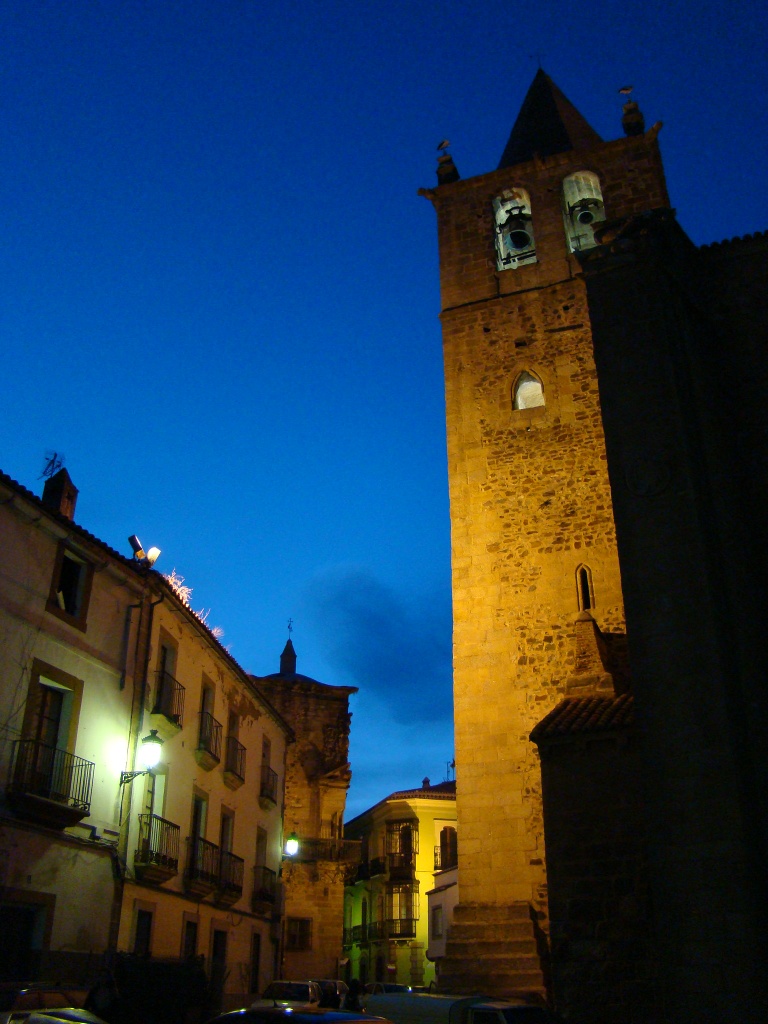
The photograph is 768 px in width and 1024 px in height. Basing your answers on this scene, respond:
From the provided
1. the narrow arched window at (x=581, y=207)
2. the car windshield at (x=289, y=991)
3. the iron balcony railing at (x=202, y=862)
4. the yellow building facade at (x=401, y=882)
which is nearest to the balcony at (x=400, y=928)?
the yellow building facade at (x=401, y=882)

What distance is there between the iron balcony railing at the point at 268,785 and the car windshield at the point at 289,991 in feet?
19.4

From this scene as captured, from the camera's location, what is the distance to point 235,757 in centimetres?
1873

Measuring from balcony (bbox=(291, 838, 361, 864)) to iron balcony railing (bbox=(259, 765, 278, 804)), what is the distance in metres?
6.56

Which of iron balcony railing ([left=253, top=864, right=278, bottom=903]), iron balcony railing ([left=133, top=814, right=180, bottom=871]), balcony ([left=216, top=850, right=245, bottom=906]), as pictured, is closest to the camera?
iron balcony railing ([left=133, top=814, right=180, bottom=871])

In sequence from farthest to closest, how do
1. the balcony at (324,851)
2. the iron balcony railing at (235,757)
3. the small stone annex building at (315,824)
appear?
the balcony at (324,851) < the small stone annex building at (315,824) < the iron balcony railing at (235,757)

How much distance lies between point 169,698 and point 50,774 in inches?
147

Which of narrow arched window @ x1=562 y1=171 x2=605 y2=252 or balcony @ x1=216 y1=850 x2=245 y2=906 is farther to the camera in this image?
narrow arched window @ x1=562 y1=171 x2=605 y2=252

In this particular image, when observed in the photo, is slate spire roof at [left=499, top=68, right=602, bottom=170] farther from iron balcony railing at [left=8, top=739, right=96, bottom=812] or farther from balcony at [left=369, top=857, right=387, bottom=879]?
balcony at [left=369, top=857, right=387, bottom=879]

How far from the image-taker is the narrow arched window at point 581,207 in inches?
727

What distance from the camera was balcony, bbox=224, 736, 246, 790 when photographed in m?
18.0

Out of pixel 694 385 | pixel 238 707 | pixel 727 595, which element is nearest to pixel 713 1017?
pixel 727 595

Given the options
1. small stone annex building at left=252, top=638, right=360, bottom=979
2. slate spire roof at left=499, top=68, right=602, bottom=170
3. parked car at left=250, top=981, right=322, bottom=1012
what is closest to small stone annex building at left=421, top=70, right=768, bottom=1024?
slate spire roof at left=499, top=68, right=602, bottom=170

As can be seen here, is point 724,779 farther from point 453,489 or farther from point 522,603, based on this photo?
point 453,489

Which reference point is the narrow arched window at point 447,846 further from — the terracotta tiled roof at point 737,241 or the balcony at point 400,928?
the terracotta tiled roof at point 737,241
